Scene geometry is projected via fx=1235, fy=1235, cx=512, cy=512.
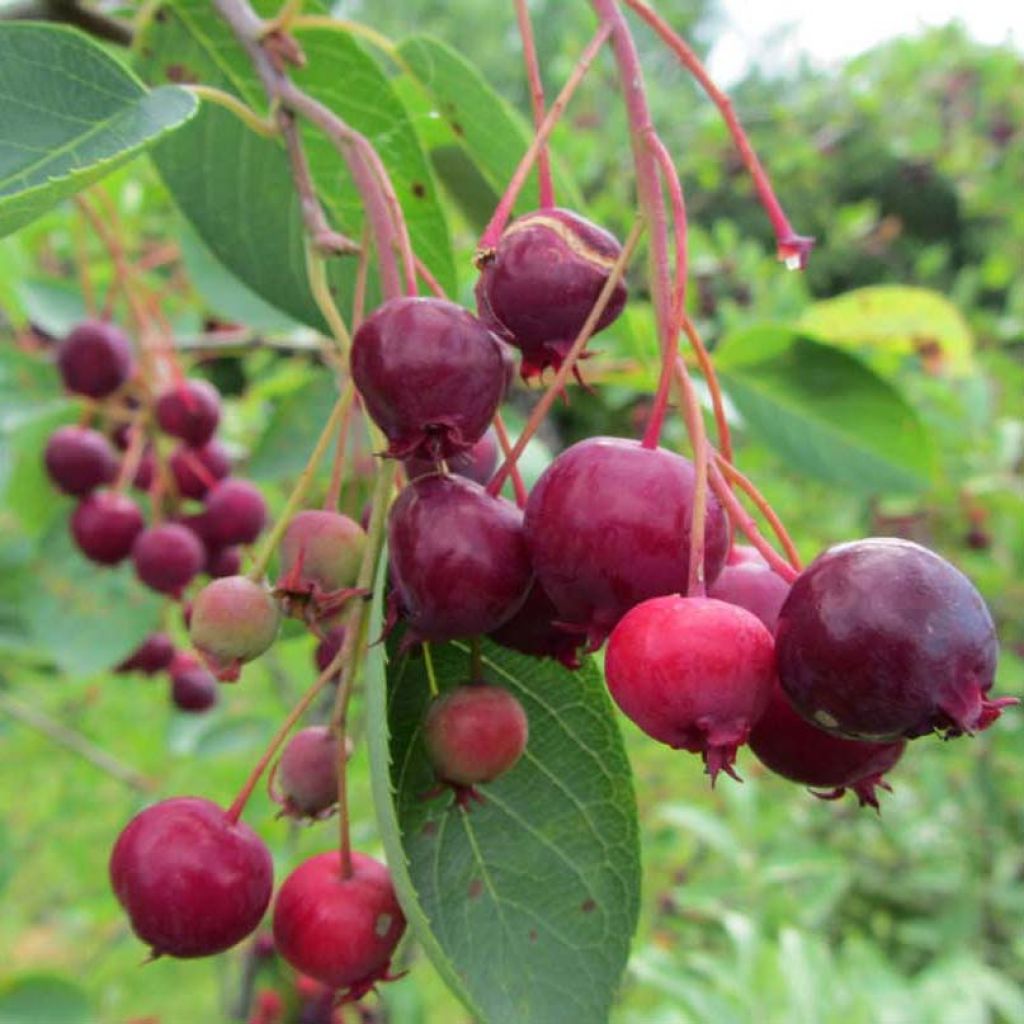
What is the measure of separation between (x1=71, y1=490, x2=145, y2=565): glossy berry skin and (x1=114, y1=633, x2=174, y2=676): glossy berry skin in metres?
0.24

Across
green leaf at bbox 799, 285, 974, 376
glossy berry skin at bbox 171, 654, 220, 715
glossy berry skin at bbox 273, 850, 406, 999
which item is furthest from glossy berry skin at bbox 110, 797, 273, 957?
green leaf at bbox 799, 285, 974, 376

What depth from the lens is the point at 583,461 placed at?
620 millimetres

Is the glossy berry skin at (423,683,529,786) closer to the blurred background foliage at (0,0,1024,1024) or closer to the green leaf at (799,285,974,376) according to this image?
the blurred background foliage at (0,0,1024,1024)

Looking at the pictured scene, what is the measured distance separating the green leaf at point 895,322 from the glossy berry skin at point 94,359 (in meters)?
1.06

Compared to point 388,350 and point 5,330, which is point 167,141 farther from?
point 5,330

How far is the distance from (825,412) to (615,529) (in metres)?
0.98

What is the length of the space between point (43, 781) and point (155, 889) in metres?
3.24

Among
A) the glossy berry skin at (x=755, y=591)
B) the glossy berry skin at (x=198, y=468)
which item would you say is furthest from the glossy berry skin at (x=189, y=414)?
the glossy berry skin at (x=755, y=591)

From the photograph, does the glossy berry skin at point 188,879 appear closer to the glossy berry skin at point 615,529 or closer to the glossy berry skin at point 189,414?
the glossy berry skin at point 615,529

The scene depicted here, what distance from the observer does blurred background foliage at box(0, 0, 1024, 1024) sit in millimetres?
1685

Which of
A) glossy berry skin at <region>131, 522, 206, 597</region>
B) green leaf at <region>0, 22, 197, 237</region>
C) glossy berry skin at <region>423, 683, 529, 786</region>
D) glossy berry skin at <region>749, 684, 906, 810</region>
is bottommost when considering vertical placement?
glossy berry skin at <region>131, 522, 206, 597</region>

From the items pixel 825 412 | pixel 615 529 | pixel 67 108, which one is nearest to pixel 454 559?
pixel 615 529

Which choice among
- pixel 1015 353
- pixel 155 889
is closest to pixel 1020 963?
pixel 1015 353

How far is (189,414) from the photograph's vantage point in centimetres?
155
